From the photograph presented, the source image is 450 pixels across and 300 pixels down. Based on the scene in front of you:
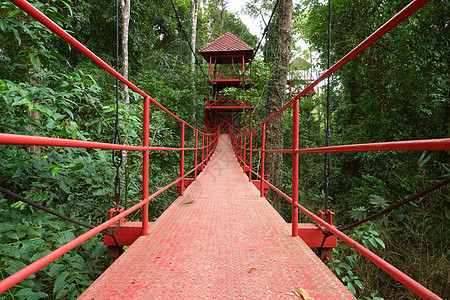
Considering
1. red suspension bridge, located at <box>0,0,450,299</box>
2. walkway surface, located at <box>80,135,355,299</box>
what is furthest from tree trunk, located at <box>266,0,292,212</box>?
walkway surface, located at <box>80,135,355,299</box>

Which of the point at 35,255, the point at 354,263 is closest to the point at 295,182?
the point at 354,263

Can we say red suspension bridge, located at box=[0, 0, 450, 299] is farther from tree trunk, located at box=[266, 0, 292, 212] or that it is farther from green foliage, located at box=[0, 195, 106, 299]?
tree trunk, located at box=[266, 0, 292, 212]

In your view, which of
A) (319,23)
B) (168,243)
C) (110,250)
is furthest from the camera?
(319,23)

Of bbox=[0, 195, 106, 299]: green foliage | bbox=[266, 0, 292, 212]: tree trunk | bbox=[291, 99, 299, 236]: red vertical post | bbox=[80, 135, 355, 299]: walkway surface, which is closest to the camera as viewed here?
bbox=[80, 135, 355, 299]: walkway surface

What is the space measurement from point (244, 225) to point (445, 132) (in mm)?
4472

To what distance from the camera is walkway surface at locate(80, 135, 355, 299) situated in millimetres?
1061

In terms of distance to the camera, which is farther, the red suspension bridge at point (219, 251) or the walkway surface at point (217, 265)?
the walkway surface at point (217, 265)

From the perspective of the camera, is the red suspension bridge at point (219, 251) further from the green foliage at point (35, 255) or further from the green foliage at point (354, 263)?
the green foliage at point (354, 263)

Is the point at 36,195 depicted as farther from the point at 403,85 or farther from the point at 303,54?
the point at 303,54

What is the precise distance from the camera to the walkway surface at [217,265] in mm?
1061

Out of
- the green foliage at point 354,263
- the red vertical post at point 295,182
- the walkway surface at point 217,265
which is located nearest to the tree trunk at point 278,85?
the green foliage at point 354,263

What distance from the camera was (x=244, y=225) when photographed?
196 centimetres

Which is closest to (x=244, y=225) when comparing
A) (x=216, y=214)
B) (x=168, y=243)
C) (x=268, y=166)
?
(x=216, y=214)

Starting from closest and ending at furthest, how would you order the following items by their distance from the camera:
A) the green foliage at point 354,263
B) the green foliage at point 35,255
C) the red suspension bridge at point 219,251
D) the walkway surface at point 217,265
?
the red suspension bridge at point 219,251 → the walkway surface at point 217,265 → the green foliage at point 35,255 → the green foliage at point 354,263
